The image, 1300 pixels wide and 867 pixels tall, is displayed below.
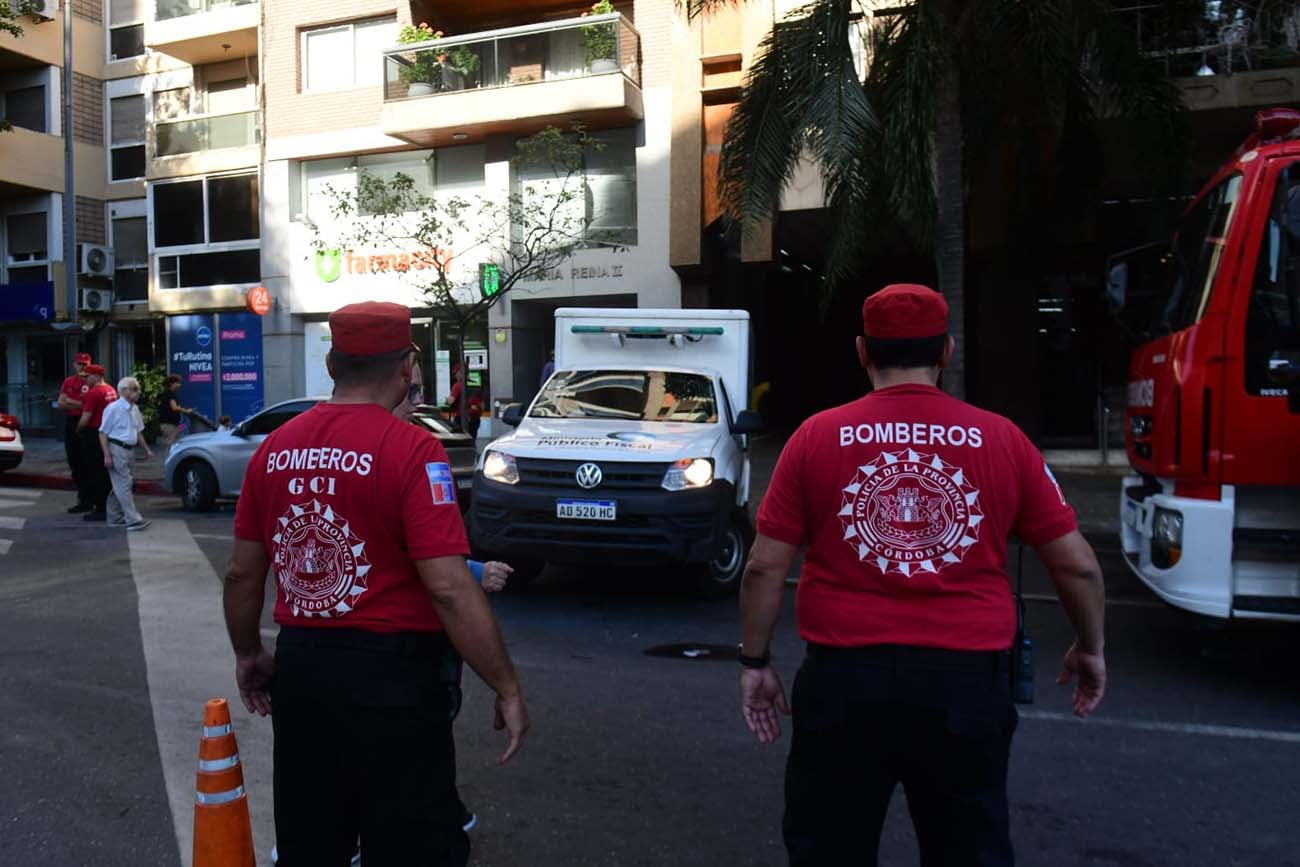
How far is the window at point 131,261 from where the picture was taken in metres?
26.0

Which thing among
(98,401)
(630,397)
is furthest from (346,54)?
(630,397)

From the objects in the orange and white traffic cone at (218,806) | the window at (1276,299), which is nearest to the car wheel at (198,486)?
the orange and white traffic cone at (218,806)

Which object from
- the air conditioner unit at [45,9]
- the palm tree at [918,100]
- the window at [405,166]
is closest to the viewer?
the palm tree at [918,100]

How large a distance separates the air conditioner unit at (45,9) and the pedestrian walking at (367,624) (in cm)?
2580

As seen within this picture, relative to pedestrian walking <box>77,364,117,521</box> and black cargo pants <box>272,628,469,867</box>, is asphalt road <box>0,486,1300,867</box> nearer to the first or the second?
black cargo pants <box>272,628,469,867</box>

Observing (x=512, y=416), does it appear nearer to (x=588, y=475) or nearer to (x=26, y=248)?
(x=588, y=475)

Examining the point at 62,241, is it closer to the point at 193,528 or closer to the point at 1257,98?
the point at 193,528

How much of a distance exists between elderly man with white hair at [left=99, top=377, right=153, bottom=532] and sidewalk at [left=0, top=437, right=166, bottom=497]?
4195 mm

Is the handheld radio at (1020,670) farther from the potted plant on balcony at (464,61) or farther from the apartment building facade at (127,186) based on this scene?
the apartment building facade at (127,186)

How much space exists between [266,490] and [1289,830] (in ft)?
12.5

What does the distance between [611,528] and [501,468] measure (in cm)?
94

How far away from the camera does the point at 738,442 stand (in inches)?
354

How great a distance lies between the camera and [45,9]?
82.8 ft

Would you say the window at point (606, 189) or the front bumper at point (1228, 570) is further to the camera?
the window at point (606, 189)
